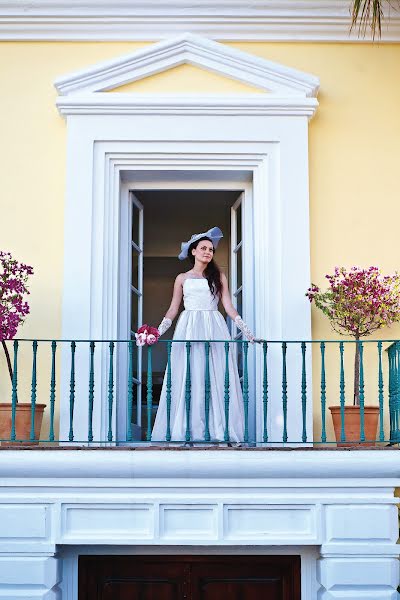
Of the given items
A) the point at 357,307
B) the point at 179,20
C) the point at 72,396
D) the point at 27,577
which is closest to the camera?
the point at 27,577

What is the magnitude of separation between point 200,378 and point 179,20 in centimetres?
278

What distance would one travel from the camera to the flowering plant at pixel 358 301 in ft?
27.0

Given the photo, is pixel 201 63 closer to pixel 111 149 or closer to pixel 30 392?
pixel 111 149

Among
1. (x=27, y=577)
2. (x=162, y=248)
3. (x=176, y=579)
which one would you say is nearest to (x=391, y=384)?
(x=176, y=579)

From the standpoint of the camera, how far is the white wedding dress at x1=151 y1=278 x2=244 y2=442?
8.19 metres

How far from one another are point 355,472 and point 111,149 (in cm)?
302

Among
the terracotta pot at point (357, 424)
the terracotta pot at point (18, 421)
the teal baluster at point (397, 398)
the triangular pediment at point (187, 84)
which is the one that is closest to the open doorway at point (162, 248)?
the triangular pediment at point (187, 84)

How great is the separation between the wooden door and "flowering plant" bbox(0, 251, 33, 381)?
1544mm

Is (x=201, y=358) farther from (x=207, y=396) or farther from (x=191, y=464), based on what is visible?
(x=191, y=464)

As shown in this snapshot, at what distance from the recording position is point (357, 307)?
824cm

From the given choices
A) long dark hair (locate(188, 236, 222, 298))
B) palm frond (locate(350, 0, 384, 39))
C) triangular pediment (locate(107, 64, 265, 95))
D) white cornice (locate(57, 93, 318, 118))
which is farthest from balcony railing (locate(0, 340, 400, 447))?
palm frond (locate(350, 0, 384, 39))

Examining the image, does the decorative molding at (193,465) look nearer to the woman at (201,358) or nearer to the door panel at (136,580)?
the woman at (201,358)

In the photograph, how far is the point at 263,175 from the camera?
8.73 meters

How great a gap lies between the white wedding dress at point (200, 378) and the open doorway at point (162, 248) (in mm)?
465
